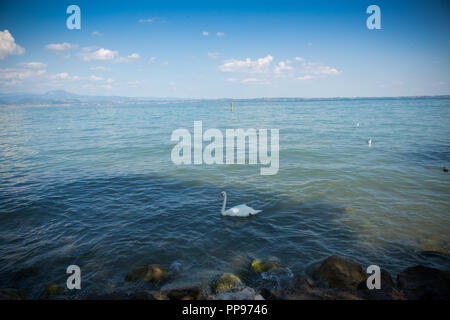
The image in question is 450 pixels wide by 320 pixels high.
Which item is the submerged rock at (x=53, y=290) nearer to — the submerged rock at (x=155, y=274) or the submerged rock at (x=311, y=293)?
the submerged rock at (x=155, y=274)

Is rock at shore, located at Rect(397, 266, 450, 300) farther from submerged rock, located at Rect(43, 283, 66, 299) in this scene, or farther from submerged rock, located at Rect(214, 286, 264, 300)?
submerged rock, located at Rect(43, 283, 66, 299)

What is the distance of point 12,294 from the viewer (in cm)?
634

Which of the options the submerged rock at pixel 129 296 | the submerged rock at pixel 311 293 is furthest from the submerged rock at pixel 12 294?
the submerged rock at pixel 311 293

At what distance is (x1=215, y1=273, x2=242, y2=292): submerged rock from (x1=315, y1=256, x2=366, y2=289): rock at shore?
2531mm

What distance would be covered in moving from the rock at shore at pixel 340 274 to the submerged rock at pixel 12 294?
336 inches

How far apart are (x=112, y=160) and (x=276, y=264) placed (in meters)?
18.9

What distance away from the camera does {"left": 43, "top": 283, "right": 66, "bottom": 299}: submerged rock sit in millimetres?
6832

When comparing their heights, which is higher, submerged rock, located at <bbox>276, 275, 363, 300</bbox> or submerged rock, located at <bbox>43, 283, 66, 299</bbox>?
submerged rock, located at <bbox>276, 275, 363, 300</bbox>

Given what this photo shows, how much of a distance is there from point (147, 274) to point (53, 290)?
8.86 feet

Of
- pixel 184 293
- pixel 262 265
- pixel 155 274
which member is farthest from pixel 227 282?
pixel 155 274

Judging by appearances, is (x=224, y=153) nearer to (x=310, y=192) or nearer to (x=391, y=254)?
(x=310, y=192)

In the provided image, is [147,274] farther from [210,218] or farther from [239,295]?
[210,218]

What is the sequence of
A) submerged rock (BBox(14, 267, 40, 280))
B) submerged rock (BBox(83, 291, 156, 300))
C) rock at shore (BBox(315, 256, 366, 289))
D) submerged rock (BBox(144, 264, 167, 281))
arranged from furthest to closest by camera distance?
submerged rock (BBox(14, 267, 40, 280)) → submerged rock (BBox(144, 264, 167, 281)) → rock at shore (BBox(315, 256, 366, 289)) → submerged rock (BBox(83, 291, 156, 300))

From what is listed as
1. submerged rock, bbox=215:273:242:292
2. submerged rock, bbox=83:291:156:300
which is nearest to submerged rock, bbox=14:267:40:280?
submerged rock, bbox=83:291:156:300
